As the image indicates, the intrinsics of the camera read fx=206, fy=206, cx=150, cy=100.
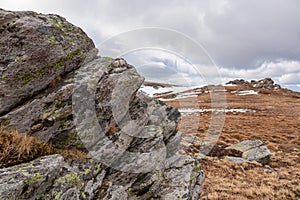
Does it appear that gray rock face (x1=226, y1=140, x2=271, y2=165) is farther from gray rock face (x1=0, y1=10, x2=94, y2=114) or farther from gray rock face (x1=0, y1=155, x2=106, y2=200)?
gray rock face (x1=0, y1=10, x2=94, y2=114)

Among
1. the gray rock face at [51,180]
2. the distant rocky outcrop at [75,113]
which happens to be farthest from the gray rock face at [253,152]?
the gray rock face at [51,180]

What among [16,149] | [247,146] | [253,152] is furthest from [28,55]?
[247,146]

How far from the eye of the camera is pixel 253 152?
20516 mm

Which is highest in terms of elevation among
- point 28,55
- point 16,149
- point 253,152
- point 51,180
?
point 28,55

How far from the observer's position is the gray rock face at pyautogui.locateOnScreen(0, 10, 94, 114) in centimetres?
684

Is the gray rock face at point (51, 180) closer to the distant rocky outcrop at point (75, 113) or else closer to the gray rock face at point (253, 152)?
the distant rocky outcrop at point (75, 113)

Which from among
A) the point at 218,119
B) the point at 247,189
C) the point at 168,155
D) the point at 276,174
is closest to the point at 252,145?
the point at 276,174

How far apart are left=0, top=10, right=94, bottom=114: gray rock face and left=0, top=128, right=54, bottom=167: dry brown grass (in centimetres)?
167

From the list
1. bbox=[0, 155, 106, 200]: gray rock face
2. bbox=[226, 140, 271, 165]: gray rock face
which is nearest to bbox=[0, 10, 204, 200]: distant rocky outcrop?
bbox=[0, 155, 106, 200]: gray rock face

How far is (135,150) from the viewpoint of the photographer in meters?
8.88

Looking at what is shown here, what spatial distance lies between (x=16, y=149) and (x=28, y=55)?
3255 millimetres

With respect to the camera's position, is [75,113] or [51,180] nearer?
[51,180]

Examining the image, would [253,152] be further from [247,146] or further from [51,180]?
[51,180]

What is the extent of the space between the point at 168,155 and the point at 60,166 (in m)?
6.09
